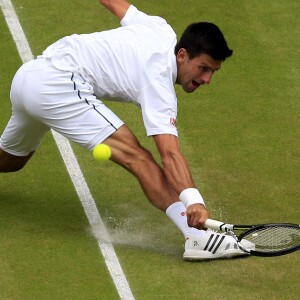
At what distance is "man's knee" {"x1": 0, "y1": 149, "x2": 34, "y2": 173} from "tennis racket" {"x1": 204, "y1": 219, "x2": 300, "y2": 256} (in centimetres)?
242

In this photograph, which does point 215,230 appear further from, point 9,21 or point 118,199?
point 9,21

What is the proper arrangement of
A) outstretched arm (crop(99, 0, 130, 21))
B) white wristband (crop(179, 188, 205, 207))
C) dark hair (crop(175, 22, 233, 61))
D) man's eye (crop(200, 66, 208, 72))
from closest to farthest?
1. white wristband (crop(179, 188, 205, 207))
2. dark hair (crop(175, 22, 233, 61))
3. man's eye (crop(200, 66, 208, 72))
4. outstretched arm (crop(99, 0, 130, 21))

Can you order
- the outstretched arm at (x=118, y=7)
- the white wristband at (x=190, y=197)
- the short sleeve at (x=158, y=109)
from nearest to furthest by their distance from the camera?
the white wristband at (x=190, y=197) → the short sleeve at (x=158, y=109) → the outstretched arm at (x=118, y=7)

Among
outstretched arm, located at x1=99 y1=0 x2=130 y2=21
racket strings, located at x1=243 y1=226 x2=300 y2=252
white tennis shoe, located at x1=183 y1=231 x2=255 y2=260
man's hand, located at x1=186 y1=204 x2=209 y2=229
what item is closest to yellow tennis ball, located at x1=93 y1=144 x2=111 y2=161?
man's hand, located at x1=186 y1=204 x2=209 y2=229

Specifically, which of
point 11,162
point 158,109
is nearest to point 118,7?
point 158,109

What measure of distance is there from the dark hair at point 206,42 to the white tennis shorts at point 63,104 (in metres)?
0.91

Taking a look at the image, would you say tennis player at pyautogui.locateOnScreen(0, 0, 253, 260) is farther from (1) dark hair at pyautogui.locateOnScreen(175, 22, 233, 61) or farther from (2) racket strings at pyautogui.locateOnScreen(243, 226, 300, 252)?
(2) racket strings at pyautogui.locateOnScreen(243, 226, 300, 252)

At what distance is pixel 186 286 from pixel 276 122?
3.39 metres

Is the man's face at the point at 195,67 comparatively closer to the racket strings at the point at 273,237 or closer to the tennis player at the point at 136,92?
the tennis player at the point at 136,92

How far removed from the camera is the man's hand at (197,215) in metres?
10.2

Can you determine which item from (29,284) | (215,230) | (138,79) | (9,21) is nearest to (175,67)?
(138,79)

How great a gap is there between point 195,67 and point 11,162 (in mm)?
2175

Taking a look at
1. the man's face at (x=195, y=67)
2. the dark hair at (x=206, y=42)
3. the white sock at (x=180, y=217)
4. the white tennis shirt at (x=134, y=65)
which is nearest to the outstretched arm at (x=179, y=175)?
the white tennis shirt at (x=134, y=65)

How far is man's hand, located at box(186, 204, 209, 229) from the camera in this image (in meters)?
10.2
